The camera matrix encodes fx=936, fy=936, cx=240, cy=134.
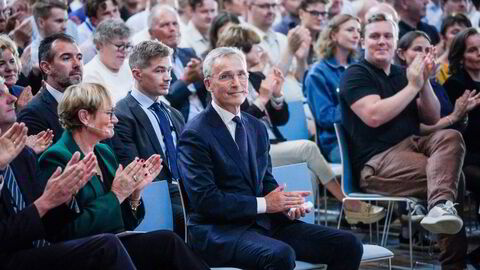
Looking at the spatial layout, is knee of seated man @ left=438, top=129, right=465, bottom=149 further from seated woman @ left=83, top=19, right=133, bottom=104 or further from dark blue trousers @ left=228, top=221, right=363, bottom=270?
seated woman @ left=83, top=19, right=133, bottom=104

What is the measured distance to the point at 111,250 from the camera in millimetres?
3424

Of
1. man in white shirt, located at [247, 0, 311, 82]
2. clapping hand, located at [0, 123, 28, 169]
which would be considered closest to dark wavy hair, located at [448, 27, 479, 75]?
man in white shirt, located at [247, 0, 311, 82]

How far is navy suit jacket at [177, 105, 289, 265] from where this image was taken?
12.8 ft

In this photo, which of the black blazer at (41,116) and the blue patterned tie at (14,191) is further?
the black blazer at (41,116)

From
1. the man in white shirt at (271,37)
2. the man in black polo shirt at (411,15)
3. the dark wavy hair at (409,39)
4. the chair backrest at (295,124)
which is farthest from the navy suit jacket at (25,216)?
the man in black polo shirt at (411,15)

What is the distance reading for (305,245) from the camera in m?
4.04

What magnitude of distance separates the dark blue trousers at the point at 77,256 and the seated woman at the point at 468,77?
285 cm

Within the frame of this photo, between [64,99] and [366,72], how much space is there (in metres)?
2.11

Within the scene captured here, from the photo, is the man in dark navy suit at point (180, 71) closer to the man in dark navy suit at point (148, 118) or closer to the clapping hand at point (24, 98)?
the man in dark navy suit at point (148, 118)

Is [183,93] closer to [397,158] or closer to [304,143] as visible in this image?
[304,143]

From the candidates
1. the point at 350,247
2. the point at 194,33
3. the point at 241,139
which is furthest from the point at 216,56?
the point at 194,33

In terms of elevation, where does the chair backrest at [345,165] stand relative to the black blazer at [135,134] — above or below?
below

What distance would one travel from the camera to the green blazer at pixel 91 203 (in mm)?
3551

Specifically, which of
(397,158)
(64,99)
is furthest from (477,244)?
(64,99)
